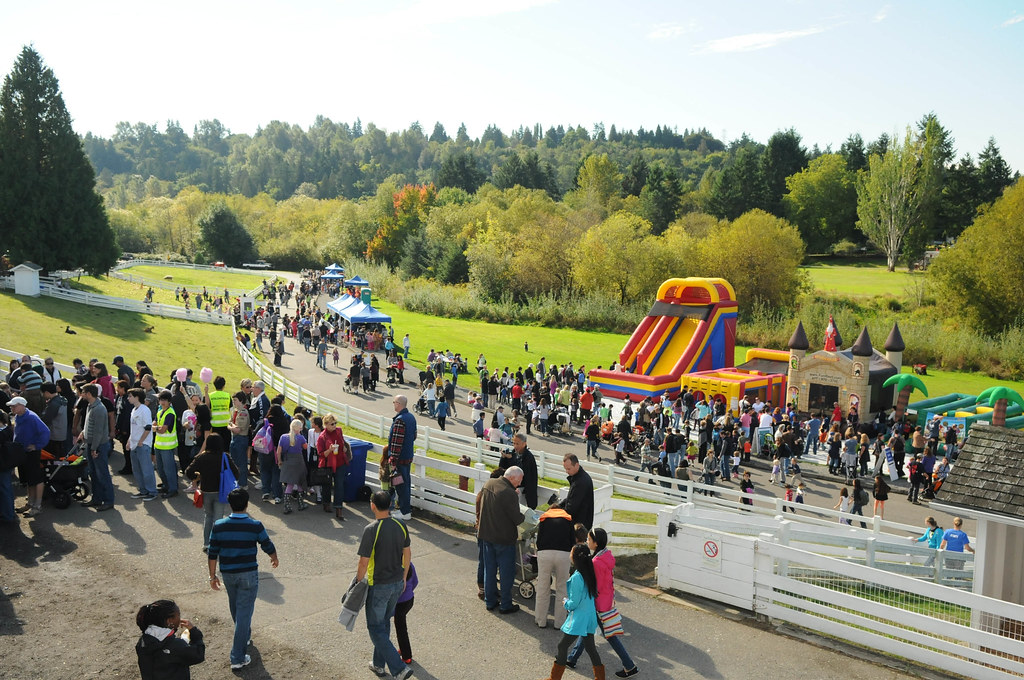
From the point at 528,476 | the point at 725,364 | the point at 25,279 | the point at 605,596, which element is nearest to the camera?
the point at 605,596

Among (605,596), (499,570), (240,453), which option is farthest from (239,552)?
(240,453)

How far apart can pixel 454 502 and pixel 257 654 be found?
4244 mm

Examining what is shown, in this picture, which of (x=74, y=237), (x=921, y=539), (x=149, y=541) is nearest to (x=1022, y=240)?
(x=921, y=539)

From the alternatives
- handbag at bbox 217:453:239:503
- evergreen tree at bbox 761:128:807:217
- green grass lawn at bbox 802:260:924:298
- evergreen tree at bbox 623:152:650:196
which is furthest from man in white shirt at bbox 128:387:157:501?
evergreen tree at bbox 623:152:650:196

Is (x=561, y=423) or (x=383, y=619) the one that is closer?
(x=383, y=619)

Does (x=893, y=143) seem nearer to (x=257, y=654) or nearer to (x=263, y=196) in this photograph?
(x=257, y=654)

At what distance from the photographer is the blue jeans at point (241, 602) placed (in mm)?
6562

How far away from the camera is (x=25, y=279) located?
36.6 metres

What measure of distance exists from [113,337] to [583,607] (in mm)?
29378

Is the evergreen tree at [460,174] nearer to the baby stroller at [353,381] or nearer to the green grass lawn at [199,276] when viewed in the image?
the green grass lawn at [199,276]

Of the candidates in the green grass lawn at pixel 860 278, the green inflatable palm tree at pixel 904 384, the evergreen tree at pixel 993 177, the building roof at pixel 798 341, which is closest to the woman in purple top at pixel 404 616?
the building roof at pixel 798 341

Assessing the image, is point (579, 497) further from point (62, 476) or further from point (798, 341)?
point (798, 341)

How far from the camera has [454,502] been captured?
10922mm

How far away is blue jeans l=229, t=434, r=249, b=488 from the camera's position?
11.1m
